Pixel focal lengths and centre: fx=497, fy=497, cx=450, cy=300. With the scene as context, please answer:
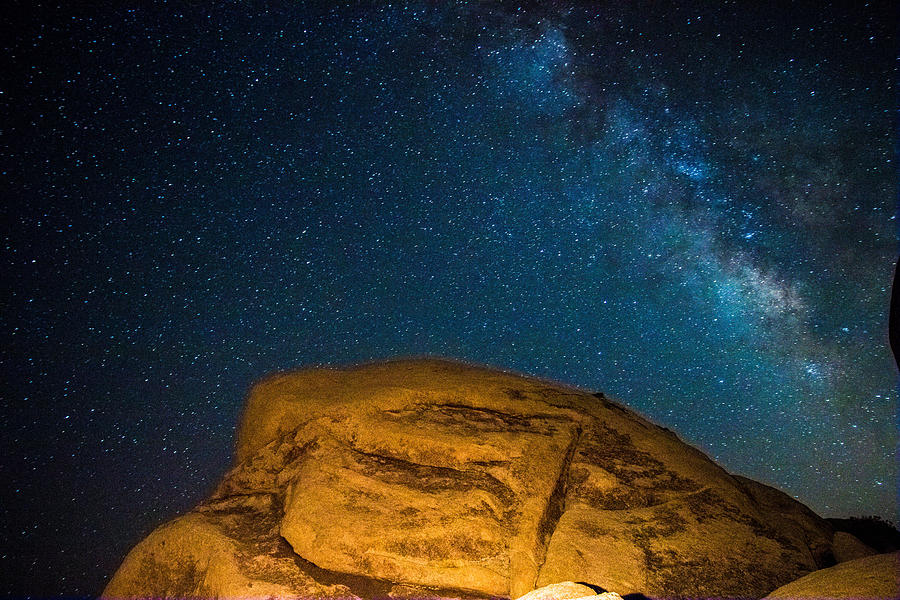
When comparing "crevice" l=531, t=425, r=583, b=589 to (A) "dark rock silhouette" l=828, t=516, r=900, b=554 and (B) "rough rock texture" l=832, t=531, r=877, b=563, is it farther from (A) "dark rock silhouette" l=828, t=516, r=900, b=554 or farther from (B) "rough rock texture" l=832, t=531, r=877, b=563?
(A) "dark rock silhouette" l=828, t=516, r=900, b=554

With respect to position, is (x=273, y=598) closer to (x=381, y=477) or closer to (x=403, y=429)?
(x=381, y=477)

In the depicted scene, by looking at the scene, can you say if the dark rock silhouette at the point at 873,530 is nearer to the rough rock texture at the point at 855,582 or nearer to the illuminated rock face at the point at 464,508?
the illuminated rock face at the point at 464,508

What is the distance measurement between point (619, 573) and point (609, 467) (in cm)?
160

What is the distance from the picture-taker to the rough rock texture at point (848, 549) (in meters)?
6.05

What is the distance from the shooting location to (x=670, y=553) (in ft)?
18.0

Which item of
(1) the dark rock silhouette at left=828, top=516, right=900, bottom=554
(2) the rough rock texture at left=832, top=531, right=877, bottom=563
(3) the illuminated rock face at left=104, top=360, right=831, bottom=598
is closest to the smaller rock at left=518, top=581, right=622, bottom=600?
(3) the illuminated rock face at left=104, top=360, right=831, bottom=598

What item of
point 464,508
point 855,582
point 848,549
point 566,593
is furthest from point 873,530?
point 566,593

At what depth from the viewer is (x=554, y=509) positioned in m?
6.04

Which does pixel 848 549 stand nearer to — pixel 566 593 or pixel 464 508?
pixel 464 508

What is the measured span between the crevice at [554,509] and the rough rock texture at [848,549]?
3306mm

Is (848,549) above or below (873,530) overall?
below

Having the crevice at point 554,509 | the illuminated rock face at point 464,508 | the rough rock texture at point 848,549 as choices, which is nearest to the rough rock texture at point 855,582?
the illuminated rock face at point 464,508

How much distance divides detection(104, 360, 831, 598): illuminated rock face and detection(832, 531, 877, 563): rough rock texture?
139 mm

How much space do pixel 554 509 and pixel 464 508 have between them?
1141 millimetres
